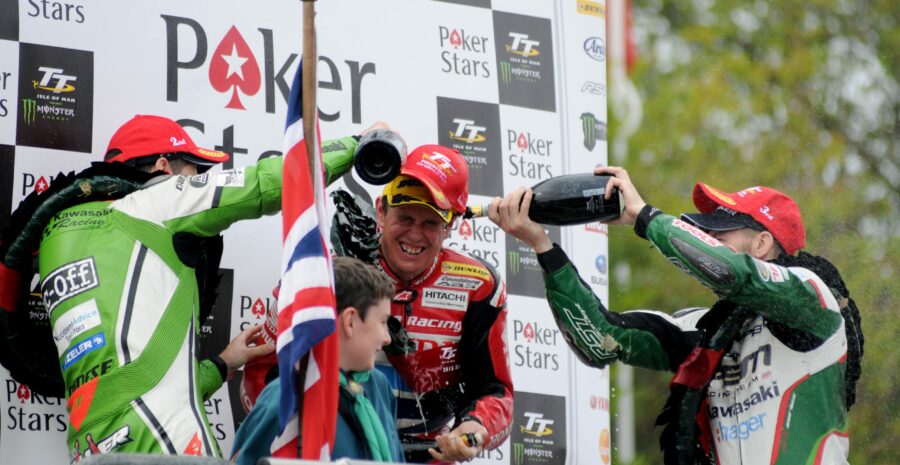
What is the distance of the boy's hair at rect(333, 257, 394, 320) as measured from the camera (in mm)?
4359

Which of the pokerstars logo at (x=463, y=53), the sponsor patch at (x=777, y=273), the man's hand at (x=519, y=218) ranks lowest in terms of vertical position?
the sponsor patch at (x=777, y=273)

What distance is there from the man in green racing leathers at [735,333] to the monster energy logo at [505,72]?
1.32m

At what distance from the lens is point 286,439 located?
164 inches

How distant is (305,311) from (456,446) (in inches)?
52.0

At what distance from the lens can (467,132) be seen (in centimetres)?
691

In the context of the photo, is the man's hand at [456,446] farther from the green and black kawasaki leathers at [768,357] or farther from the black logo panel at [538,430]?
the black logo panel at [538,430]

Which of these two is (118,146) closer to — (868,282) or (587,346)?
(587,346)

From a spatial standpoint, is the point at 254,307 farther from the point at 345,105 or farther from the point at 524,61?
the point at 524,61

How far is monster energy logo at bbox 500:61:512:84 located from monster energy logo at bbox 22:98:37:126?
2172 mm

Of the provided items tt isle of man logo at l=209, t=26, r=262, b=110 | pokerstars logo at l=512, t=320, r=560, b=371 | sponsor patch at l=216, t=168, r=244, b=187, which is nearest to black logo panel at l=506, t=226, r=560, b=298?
pokerstars logo at l=512, t=320, r=560, b=371

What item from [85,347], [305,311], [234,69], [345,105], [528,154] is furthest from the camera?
[528,154]

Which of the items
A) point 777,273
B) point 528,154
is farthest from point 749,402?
point 528,154

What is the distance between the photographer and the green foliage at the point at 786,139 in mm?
13609

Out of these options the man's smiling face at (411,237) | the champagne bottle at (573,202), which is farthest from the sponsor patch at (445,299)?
the champagne bottle at (573,202)
